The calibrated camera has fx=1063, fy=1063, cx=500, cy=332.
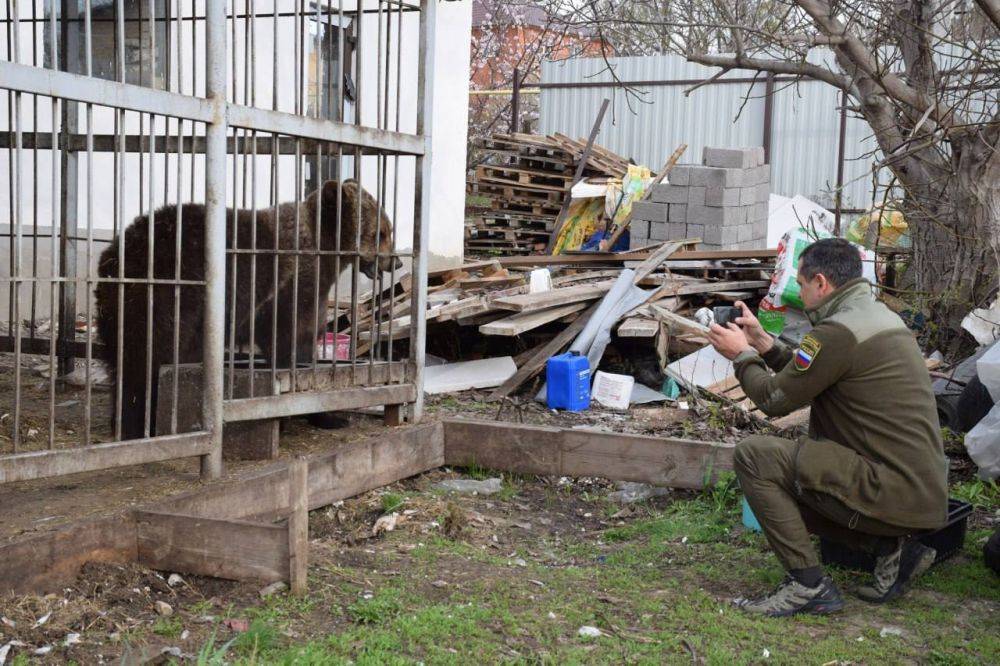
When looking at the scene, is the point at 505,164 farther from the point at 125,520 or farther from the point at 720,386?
the point at 125,520

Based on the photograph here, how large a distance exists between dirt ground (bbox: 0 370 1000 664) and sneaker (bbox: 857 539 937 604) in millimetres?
75

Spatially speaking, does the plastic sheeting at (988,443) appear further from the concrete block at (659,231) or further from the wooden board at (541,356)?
the concrete block at (659,231)

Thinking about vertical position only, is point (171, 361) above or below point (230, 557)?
above

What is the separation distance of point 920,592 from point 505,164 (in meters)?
15.3

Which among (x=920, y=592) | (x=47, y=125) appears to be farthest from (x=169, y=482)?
(x=47, y=125)

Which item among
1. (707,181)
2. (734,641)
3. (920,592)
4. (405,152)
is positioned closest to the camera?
(734,641)

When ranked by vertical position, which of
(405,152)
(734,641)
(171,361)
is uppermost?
(405,152)


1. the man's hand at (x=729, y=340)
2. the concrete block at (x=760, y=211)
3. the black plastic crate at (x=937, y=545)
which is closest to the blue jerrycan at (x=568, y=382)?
the black plastic crate at (x=937, y=545)

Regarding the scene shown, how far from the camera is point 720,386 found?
8.77 meters

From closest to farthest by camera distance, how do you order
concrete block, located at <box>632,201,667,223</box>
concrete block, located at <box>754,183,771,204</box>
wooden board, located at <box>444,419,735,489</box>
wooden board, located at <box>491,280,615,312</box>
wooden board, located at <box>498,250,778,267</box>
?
wooden board, located at <box>444,419,735,489</box>, wooden board, located at <box>491,280,615,312</box>, wooden board, located at <box>498,250,778,267</box>, concrete block, located at <box>632,201,667,223</box>, concrete block, located at <box>754,183,771,204</box>

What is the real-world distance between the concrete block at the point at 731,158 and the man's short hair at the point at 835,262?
1052cm

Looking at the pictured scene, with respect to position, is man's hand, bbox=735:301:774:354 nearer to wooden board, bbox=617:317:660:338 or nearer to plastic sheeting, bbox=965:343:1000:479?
plastic sheeting, bbox=965:343:1000:479

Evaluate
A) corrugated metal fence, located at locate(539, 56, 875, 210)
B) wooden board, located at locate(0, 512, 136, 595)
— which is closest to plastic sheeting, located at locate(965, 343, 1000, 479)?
wooden board, located at locate(0, 512, 136, 595)

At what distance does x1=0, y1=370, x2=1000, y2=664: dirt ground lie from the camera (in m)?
4.05
